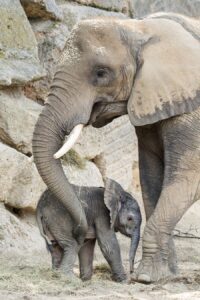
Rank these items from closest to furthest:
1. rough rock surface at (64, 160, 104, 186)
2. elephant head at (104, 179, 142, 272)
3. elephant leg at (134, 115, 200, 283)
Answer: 1. elephant leg at (134, 115, 200, 283)
2. elephant head at (104, 179, 142, 272)
3. rough rock surface at (64, 160, 104, 186)

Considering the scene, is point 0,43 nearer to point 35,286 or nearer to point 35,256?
point 35,256

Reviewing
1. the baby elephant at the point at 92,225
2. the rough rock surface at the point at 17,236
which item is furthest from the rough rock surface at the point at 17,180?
the baby elephant at the point at 92,225

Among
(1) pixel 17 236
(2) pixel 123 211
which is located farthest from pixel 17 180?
(2) pixel 123 211

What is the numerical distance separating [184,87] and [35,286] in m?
2.00

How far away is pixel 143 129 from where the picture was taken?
9.12m

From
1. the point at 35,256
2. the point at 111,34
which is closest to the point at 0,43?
the point at 35,256

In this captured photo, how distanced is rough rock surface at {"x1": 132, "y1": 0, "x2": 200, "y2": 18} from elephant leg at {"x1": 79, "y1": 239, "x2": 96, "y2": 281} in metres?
7.06

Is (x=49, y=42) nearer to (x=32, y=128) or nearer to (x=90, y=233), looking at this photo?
(x=32, y=128)

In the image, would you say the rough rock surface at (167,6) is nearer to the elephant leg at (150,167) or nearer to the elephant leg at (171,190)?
the elephant leg at (150,167)

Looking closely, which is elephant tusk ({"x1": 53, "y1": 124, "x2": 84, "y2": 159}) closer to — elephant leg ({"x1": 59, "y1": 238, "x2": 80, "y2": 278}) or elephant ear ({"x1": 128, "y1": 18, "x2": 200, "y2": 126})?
elephant ear ({"x1": 128, "y1": 18, "x2": 200, "y2": 126})

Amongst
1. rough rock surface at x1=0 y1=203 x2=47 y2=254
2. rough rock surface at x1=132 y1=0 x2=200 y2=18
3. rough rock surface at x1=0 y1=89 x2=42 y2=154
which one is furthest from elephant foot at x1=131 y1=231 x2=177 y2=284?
rough rock surface at x1=132 y1=0 x2=200 y2=18

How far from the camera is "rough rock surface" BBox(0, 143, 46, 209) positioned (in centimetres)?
1114

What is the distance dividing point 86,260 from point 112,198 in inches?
22.4

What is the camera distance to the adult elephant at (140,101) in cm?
845
